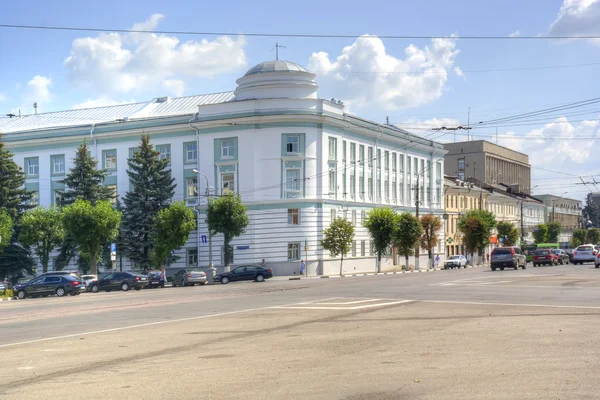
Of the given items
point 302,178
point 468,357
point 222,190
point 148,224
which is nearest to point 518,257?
point 302,178

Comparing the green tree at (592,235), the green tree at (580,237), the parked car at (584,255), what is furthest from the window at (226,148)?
the green tree at (592,235)

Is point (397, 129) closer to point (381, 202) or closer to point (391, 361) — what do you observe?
point (381, 202)

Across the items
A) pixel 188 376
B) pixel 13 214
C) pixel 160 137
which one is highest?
pixel 160 137

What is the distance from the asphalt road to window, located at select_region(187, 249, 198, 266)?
40234 mm

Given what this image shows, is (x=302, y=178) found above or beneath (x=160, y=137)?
beneath

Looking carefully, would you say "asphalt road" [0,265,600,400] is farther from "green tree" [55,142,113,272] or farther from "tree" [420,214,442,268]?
"tree" [420,214,442,268]

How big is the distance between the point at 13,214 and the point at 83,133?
13.4 meters

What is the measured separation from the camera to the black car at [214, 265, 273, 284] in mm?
52875

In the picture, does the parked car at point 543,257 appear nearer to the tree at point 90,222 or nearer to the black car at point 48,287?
the tree at point 90,222

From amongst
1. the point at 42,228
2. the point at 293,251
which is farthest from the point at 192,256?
the point at 42,228

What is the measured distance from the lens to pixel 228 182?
65500 millimetres

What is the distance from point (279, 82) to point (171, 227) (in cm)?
1608

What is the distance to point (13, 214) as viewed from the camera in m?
61.0

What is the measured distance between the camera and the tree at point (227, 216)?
57.8 meters
